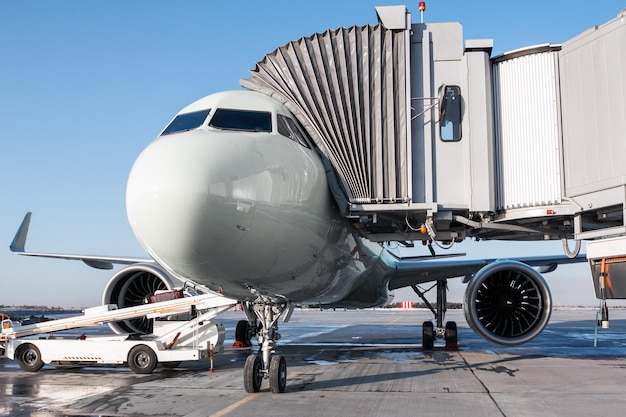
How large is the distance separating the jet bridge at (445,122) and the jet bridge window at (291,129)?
211 mm

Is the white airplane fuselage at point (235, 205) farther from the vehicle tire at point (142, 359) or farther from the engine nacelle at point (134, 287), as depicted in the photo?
the engine nacelle at point (134, 287)

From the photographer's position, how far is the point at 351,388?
846 cm

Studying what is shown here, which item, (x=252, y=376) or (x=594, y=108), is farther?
(x=252, y=376)

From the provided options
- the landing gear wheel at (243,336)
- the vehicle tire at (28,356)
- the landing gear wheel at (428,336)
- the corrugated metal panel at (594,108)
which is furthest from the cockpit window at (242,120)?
the landing gear wheel at (243,336)

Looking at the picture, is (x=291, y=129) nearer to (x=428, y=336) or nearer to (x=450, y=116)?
(x=450, y=116)

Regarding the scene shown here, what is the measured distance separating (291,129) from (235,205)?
182cm

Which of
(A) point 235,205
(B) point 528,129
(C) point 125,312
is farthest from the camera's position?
(C) point 125,312

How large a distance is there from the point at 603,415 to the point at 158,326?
7.77m

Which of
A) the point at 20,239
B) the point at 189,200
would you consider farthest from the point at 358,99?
the point at 20,239

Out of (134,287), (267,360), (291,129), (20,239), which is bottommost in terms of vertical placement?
(267,360)

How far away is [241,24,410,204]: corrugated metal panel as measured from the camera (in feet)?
25.6

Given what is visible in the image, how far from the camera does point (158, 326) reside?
11383mm

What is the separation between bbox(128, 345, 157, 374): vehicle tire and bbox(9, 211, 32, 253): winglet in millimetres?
7431

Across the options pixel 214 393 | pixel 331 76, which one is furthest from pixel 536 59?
pixel 214 393
